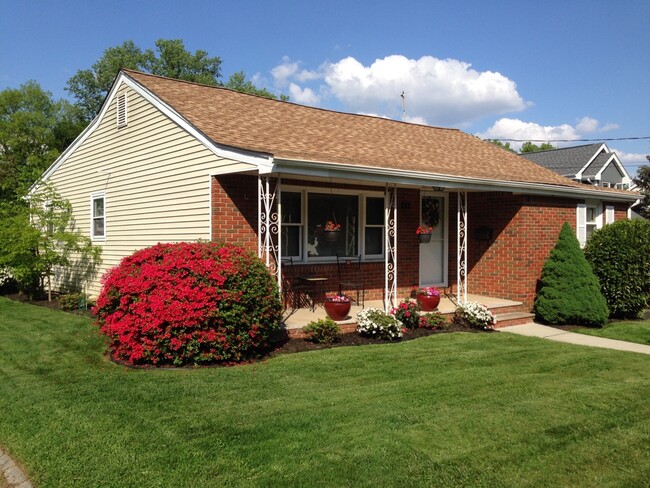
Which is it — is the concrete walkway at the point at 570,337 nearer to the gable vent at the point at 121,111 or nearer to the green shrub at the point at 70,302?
the green shrub at the point at 70,302

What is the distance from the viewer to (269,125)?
10.8 meters

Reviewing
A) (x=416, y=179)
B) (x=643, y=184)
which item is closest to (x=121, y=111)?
(x=416, y=179)

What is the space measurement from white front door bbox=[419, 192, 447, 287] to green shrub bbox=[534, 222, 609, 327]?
92.8 inches

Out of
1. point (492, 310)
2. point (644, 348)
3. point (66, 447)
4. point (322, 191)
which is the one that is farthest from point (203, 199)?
point (644, 348)

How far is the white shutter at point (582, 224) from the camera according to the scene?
42.0 ft

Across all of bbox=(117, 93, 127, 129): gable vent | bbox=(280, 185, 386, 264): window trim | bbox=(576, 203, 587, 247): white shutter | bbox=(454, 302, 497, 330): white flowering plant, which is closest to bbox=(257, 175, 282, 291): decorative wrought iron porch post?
bbox=(280, 185, 386, 264): window trim

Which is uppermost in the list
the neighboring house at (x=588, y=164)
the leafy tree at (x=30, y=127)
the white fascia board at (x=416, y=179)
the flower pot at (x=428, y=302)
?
the leafy tree at (x=30, y=127)

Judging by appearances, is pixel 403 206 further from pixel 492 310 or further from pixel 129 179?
pixel 129 179

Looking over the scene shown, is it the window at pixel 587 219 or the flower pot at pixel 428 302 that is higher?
the window at pixel 587 219

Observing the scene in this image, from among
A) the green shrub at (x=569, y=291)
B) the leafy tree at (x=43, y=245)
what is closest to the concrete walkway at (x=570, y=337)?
the green shrub at (x=569, y=291)

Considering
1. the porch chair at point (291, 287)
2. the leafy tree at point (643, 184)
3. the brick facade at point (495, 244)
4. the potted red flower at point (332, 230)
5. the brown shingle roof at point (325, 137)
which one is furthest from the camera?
the leafy tree at point (643, 184)

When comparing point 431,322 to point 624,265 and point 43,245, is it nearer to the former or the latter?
point 624,265

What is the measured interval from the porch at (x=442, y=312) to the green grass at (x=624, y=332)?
123 centimetres

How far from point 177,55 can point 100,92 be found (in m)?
6.66
